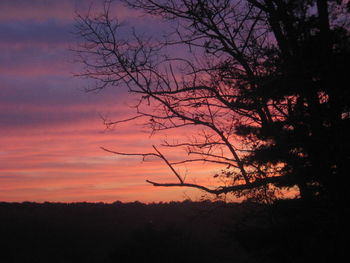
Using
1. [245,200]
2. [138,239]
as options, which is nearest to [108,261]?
[138,239]

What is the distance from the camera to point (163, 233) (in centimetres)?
2348

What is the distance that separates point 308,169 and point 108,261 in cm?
1318

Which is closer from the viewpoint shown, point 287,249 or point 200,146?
point 287,249

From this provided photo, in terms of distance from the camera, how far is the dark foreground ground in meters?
11.3

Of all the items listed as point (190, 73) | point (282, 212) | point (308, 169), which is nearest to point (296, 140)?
point (308, 169)

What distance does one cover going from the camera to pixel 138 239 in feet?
74.4

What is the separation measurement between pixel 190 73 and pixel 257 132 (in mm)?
2407

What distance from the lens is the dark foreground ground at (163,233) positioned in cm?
1134

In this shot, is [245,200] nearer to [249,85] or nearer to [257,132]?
[257,132]

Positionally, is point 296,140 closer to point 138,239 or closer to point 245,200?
point 245,200

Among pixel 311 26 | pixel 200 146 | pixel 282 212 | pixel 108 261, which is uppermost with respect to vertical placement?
pixel 311 26

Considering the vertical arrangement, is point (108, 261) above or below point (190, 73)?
below

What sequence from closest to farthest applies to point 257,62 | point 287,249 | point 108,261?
point 287,249 < point 257,62 < point 108,261

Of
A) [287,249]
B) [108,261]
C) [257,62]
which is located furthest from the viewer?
[108,261]
